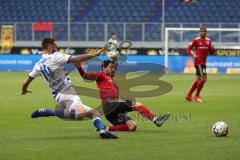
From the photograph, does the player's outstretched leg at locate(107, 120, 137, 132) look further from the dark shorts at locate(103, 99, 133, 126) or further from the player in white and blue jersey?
the player in white and blue jersey

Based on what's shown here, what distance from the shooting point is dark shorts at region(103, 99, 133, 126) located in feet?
46.9

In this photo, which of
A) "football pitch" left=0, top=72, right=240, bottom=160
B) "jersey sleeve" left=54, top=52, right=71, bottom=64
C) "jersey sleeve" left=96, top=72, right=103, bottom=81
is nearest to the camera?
"football pitch" left=0, top=72, right=240, bottom=160

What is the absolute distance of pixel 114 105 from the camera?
1432cm

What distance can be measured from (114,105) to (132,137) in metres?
1.30

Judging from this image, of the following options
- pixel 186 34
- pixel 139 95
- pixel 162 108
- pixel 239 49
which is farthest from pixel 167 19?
pixel 162 108

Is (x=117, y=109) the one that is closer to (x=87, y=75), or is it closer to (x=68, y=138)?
(x=87, y=75)

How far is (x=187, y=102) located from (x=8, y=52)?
25.4 metres

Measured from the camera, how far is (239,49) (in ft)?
138

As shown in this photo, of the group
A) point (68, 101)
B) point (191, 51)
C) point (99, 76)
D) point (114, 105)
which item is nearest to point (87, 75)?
point (99, 76)

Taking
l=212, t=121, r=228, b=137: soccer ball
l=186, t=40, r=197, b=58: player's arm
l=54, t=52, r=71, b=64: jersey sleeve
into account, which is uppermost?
l=54, t=52, r=71, b=64: jersey sleeve

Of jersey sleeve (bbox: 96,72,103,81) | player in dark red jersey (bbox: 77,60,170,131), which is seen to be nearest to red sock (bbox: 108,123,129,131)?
player in dark red jersey (bbox: 77,60,170,131)

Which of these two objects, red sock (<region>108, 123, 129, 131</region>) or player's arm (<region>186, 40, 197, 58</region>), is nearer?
red sock (<region>108, 123, 129, 131</region>)

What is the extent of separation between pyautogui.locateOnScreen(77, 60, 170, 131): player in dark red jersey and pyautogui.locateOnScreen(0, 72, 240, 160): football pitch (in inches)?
10.6

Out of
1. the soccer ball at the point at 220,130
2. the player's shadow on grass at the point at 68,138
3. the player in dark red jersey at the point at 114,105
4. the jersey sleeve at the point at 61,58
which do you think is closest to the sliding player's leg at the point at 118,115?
the player in dark red jersey at the point at 114,105
